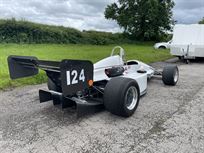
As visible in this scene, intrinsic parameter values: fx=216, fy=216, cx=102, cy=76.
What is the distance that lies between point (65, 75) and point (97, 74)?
1379mm

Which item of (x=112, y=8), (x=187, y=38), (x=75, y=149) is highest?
(x=112, y=8)

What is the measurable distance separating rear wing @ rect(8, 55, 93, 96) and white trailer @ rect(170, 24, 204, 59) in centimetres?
1011

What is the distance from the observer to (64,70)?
3035mm

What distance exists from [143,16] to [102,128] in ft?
88.4

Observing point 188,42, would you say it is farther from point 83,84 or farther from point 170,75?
point 83,84

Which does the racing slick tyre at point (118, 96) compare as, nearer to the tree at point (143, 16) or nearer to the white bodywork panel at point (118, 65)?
the white bodywork panel at point (118, 65)

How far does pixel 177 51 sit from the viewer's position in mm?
12453

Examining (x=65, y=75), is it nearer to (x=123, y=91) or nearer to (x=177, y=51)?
(x=123, y=91)

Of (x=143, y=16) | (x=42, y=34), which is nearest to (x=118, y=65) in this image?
(x=42, y=34)

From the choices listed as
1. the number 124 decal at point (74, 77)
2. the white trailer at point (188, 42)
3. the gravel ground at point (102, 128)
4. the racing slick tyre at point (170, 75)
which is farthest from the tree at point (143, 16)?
the number 124 decal at point (74, 77)

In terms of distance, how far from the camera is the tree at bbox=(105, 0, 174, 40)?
2782 centimetres

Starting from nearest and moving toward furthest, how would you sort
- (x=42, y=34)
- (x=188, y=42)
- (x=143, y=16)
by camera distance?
(x=188, y=42)
(x=42, y=34)
(x=143, y=16)

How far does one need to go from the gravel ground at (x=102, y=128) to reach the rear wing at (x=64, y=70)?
0.63 m

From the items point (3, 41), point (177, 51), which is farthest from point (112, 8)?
point (177, 51)
